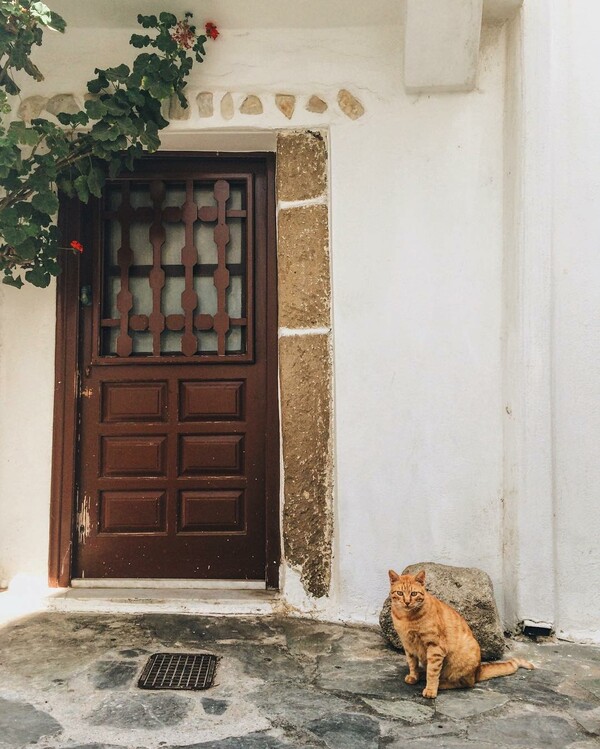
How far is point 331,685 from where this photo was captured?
7.63 ft

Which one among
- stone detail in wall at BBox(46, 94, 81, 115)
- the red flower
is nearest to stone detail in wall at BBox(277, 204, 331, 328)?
the red flower

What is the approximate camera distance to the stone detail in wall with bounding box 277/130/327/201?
3.12 meters

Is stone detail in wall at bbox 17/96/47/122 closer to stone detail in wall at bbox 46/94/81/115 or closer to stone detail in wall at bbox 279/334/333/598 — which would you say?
stone detail in wall at bbox 46/94/81/115

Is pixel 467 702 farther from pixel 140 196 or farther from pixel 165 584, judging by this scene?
pixel 140 196

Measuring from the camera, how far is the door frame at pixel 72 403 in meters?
3.31

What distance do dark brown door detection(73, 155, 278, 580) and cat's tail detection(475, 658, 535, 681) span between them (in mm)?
1259

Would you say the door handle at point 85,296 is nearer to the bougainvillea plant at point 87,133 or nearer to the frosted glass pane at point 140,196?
the bougainvillea plant at point 87,133

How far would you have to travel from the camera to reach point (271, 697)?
87.5 inches

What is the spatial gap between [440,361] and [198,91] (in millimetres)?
1726

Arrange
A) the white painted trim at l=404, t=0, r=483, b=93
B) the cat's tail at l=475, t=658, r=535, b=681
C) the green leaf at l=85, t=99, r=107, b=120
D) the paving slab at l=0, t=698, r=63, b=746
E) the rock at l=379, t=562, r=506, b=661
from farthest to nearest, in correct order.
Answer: the green leaf at l=85, t=99, r=107, b=120, the white painted trim at l=404, t=0, r=483, b=93, the rock at l=379, t=562, r=506, b=661, the cat's tail at l=475, t=658, r=535, b=681, the paving slab at l=0, t=698, r=63, b=746

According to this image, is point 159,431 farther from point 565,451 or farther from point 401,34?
point 401,34

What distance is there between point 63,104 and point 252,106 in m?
0.92

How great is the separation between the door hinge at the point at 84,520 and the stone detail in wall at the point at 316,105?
2.22 m

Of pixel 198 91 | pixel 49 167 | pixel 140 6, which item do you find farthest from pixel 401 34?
pixel 49 167
